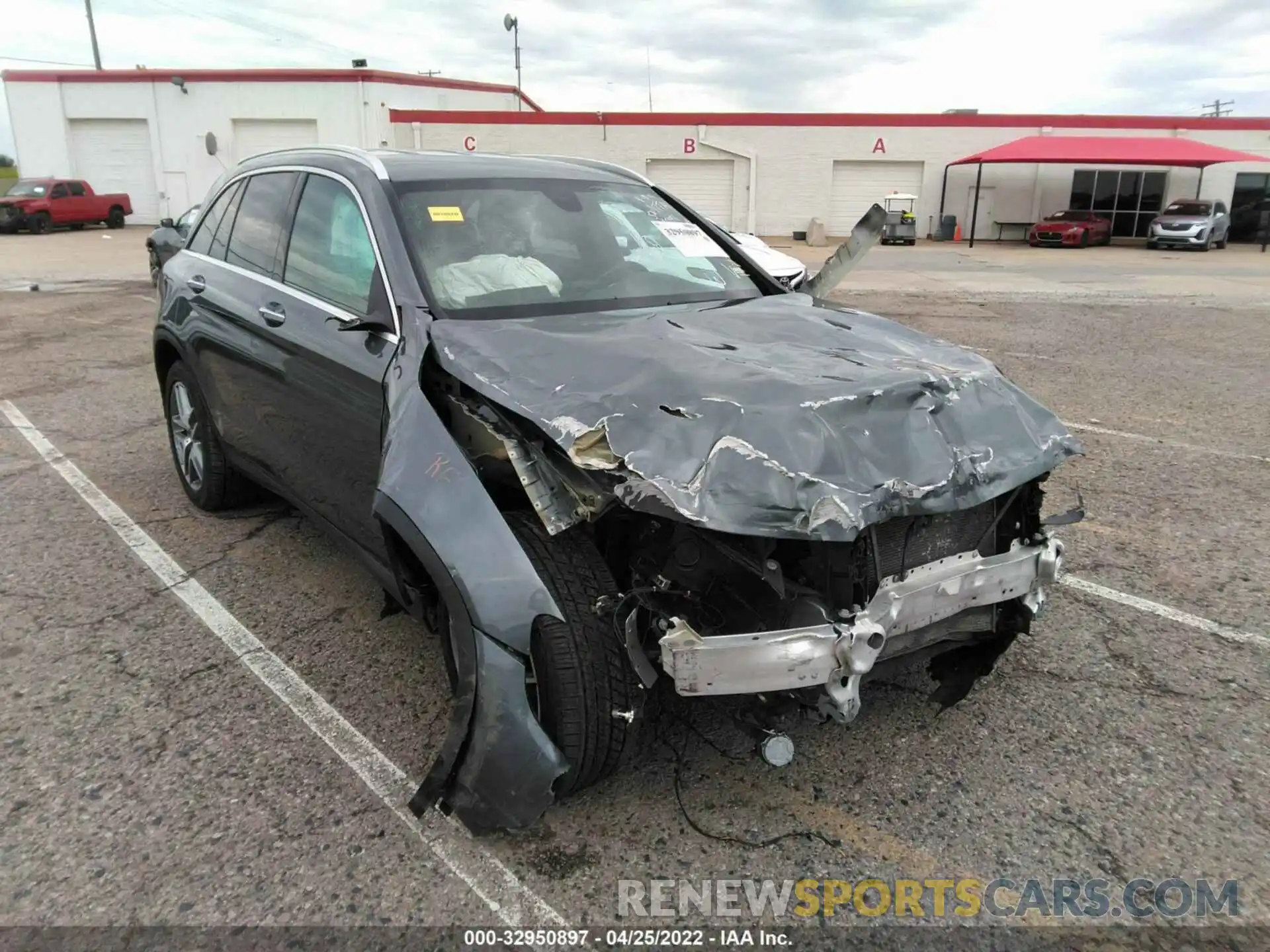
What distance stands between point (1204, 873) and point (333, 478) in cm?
300

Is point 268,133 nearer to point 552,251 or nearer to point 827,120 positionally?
point 827,120

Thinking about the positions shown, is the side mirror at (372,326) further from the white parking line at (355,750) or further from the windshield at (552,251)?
the white parking line at (355,750)

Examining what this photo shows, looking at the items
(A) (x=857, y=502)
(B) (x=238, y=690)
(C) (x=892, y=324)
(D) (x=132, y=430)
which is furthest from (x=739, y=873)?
(D) (x=132, y=430)

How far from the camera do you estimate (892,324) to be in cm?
354

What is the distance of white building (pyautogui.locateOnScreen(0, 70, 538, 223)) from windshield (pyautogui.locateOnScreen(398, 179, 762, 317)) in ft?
108

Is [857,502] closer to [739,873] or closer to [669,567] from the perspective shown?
[669,567]

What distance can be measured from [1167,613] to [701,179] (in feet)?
111

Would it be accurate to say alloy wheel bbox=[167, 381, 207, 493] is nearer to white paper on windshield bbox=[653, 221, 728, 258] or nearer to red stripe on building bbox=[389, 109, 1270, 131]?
white paper on windshield bbox=[653, 221, 728, 258]

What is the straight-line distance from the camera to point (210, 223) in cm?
479

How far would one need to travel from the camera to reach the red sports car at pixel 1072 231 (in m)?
29.4

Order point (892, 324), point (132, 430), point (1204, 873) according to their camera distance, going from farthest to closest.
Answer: point (132, 430) < point (892, 324) < point (1204, 873)

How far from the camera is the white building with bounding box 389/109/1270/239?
33312 millimetres

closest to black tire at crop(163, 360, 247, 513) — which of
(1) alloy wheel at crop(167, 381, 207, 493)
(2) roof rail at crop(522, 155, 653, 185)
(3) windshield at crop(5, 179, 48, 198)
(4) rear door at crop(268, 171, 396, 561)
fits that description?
(1) alloy wheel at crop(167, 381, 207, 493)

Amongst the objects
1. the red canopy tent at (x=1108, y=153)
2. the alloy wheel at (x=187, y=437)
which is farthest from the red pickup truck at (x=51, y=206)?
the alloy wheel at (x=187, y=437)
